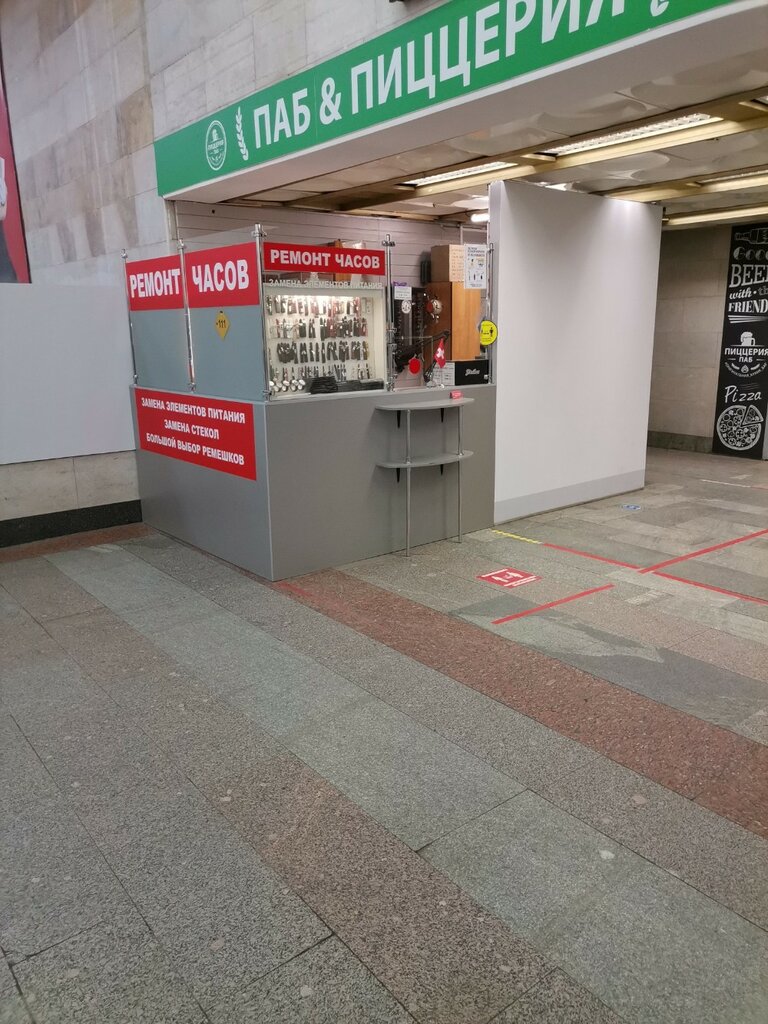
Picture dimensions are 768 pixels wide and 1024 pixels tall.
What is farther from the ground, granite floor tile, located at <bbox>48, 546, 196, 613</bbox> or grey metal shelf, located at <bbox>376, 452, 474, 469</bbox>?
grey metal shelf, located at <bbox>376, 452, 474, 469</bbox>

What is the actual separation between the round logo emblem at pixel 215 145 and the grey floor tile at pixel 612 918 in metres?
5.65

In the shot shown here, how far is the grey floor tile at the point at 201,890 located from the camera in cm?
218

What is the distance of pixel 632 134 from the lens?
17.8 ft

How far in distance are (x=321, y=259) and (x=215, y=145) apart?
1.97 m

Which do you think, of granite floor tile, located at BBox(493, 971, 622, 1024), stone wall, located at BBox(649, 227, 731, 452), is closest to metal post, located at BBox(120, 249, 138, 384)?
granite floor tile, located at BBox(493, 971, 622, 1024)

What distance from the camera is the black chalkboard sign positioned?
967cm

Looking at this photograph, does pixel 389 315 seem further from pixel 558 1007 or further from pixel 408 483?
pixel 558 1007

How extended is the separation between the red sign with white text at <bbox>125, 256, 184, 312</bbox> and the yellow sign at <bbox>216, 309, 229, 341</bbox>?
617 mm

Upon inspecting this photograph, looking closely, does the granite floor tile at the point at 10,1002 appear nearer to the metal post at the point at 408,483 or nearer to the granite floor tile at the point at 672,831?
the granite floor tile at the point at 672,831

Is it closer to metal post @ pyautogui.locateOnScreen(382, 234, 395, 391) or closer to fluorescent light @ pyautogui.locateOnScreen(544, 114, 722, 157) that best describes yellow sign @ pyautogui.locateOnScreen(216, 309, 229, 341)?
metal post @ pyautogui.locateOnScreen(382, 234, 395, 391)

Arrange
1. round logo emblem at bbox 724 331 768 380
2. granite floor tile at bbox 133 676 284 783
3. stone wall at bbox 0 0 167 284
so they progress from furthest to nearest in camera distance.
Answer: round logo emblem at bbox 724 331 768 380 → stone wall at bbox 0 0 167 284 → granite floor tile at bbox 133 676 284 783

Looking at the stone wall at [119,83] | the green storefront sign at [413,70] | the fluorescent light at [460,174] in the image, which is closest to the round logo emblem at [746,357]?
the fluorescent light at [460,174]

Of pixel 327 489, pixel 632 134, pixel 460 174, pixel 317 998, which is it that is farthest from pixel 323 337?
pixel 317 998

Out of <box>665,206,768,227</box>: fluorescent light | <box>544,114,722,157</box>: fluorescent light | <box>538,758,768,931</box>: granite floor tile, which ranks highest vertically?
<box>544,114,722,157</box>: fluorescent light
